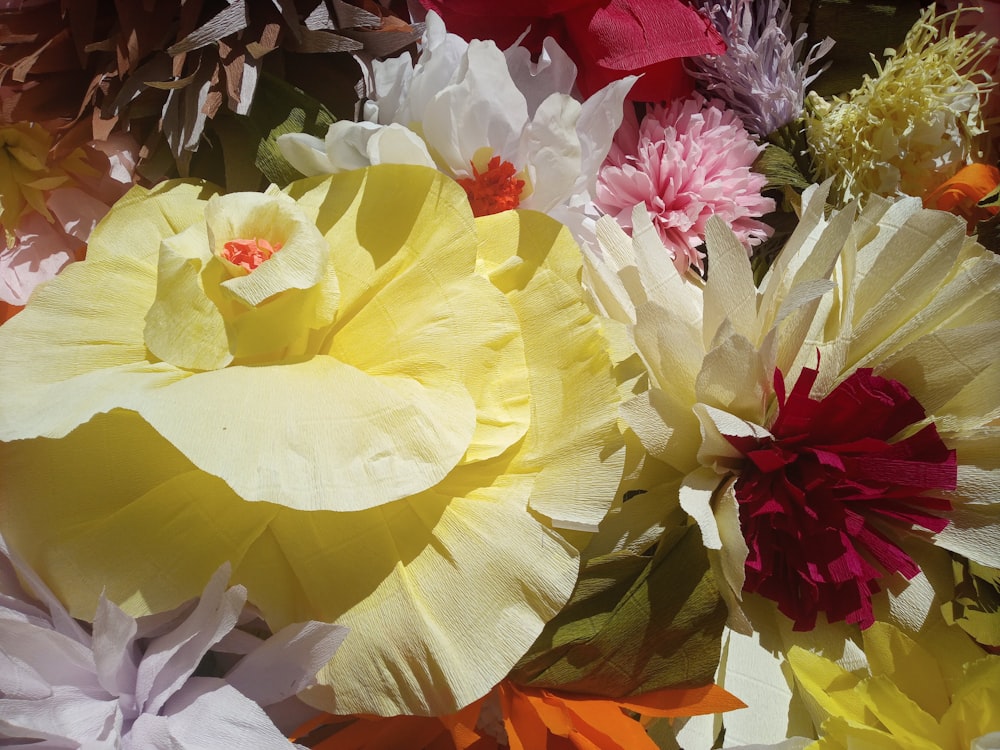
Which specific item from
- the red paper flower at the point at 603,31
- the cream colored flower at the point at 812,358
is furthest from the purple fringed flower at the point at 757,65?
the cream colored flower at the point at 812,358

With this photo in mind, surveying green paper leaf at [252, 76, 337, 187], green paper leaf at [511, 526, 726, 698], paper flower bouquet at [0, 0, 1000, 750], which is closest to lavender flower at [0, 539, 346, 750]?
paper flower bouquet at [0, 0, 1000, 750]

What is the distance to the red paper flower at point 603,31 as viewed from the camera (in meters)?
0.46

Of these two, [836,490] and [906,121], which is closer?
[836,490]

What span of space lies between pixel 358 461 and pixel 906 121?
41 cm

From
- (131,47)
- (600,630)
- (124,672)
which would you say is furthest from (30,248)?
(600,630)

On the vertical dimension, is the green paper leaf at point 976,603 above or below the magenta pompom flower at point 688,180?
below

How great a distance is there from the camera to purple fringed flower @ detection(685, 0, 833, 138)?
1.63 feet

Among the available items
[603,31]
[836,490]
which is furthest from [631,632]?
[603,31]

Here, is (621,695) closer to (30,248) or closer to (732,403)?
(732,403)

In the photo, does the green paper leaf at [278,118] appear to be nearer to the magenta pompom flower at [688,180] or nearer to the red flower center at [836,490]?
the magenta pompom flower at [688,180]

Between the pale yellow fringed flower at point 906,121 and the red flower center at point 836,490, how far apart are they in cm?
18

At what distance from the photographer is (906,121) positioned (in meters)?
0.50

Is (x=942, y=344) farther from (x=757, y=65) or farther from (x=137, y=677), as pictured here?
(x=137, y=677)

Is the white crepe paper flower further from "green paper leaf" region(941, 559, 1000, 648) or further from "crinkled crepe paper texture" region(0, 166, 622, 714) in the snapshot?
"green paper leaf" region(941, 559, 1000, 648)
